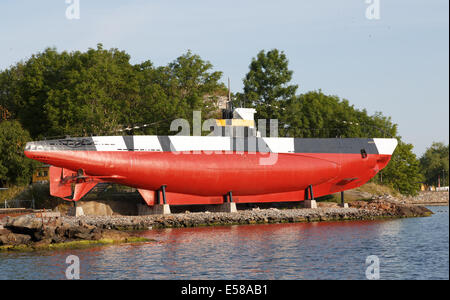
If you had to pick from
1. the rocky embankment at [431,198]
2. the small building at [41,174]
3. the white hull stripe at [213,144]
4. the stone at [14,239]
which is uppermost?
the white hull stripe at [213,144]

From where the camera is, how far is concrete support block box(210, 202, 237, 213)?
54.2 m

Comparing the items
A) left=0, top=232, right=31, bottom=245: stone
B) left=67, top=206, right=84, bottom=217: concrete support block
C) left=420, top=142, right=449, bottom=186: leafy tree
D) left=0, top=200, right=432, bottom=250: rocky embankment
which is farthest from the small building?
left=420, top=142, right=449, bottom=186: leafy tree

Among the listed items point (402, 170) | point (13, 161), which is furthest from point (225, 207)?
point (402, 170)

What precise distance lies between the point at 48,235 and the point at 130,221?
32.4 ft

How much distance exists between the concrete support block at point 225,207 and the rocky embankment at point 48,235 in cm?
1540

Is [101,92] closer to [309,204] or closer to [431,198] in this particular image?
[309,204]

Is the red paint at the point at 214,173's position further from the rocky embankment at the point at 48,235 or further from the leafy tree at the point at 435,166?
the leafy tree at the point at 435,166

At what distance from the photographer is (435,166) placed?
135 m

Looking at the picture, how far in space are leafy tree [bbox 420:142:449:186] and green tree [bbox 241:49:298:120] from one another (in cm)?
5587

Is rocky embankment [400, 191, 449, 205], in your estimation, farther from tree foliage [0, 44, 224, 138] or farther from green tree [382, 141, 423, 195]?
tree foliage [0, 44, 224, 138]

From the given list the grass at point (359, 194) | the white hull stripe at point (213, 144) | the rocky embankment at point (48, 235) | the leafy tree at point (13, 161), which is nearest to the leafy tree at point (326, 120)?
the grass at point (359, 194)

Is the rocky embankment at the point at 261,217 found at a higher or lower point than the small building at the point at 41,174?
lower

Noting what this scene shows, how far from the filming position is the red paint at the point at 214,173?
48844mm
